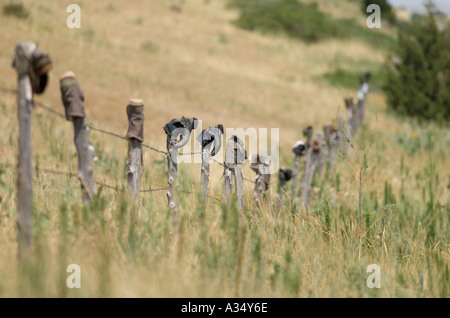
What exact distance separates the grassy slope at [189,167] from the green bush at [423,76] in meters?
0.82

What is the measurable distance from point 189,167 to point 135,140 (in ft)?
8.86

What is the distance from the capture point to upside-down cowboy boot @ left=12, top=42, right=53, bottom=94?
255 cm

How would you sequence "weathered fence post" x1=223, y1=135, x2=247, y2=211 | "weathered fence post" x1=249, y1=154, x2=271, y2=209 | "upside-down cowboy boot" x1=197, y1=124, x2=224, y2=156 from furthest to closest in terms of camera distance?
"weathered fence post" x1=249, y1=154, x2=271, y2=209, "weathered fence post" x1=223, y1=135, x2=247, y2=211, "upside-down cowboy boot" x1=197, y1=124, x2=224, y2=156

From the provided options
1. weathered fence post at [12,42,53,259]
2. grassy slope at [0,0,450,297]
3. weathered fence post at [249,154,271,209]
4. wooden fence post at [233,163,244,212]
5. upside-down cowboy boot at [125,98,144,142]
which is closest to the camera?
weathered fence post at [12,42,53,259]

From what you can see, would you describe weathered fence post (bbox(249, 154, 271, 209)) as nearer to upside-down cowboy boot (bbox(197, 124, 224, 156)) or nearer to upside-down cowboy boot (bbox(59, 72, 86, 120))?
upside-down cowboy boot (bbox(197, 124, 224, 156))

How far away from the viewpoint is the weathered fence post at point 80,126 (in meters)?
2.82

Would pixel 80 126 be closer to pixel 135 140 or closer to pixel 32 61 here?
pixel 32 61

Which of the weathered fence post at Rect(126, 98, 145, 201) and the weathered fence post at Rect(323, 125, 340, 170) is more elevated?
the weathered fence post at Rect(323, 125, 340, 170)

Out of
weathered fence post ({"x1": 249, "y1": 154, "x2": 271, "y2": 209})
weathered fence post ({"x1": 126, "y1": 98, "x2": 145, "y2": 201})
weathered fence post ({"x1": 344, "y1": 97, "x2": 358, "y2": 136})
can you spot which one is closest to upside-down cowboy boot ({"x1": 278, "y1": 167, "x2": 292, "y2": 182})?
weathered fence post ({"x1": 249, "y1": 154, "x2": 271, "y2": 209})

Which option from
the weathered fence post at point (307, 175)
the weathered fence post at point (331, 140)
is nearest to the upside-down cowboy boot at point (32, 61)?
the weathered fence post at point (307, 175)

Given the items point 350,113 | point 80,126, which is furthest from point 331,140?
point 80,126

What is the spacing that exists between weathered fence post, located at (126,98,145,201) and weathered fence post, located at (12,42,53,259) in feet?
2.51

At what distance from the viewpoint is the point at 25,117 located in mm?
2566
